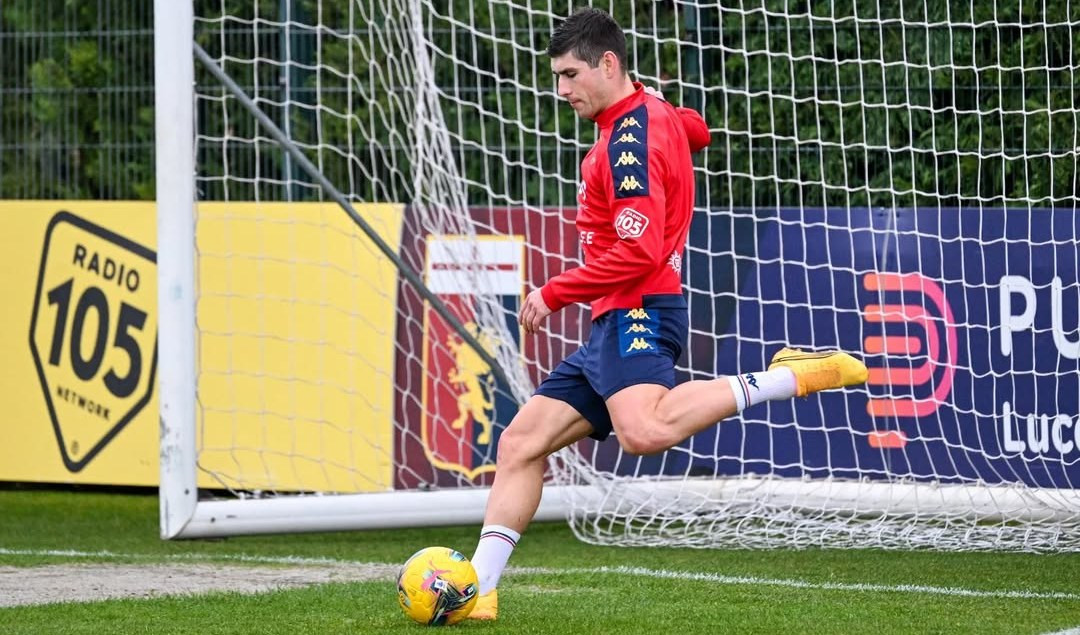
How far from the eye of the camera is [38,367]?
9.38 meters

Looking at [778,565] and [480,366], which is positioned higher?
[480,366]

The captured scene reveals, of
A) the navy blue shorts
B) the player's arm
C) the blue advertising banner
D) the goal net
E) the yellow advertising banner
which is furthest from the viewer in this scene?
the yellow advertising banner

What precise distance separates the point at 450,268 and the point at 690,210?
322cm

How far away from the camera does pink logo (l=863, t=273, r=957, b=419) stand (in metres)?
7.77

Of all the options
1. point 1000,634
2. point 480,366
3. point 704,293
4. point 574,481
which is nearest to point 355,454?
point 480,366

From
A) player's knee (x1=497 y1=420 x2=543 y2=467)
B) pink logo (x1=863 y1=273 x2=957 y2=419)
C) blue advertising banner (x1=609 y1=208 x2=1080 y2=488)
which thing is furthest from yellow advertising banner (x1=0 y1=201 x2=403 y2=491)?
player's knee (x1=497 y1=420 x2=543 y2=467)

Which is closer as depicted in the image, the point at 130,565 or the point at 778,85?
the point at 130,565

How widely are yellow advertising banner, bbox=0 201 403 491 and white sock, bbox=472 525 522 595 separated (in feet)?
11.1

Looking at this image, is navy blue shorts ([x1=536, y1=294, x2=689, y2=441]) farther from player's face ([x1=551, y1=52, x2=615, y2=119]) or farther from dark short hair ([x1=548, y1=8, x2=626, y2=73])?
dark short hair ([x1=548, y1=8, x2=626, y2=73])

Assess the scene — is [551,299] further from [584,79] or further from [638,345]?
[584,79]

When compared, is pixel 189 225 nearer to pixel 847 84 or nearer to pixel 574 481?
pixel 574 481

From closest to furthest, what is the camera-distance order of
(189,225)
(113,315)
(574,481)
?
(189,225)
(574,481)
(113,315)

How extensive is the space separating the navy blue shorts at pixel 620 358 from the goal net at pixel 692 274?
2.09 metres

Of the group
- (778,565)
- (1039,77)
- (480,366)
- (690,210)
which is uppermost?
(1039,77)
